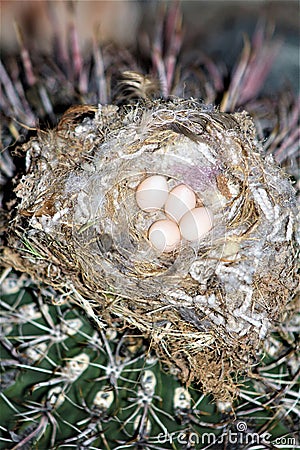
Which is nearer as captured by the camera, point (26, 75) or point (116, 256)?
point (116, 256)

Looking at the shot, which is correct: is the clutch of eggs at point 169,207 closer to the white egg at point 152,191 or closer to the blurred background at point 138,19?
the white egg at point 152,191

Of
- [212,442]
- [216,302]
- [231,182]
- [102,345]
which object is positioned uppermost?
Answer: [231,182]

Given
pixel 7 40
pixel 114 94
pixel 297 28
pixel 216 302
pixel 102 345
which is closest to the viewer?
pixel 216 302

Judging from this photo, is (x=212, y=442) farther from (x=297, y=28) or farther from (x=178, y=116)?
(x=297, y=28)

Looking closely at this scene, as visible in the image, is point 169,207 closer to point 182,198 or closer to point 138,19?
point 182,198

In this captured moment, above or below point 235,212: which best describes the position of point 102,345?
below

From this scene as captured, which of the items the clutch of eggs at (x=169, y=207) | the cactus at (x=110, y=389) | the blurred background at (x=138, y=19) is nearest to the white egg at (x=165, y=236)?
the clutch of eggs at (x=169, y=207)

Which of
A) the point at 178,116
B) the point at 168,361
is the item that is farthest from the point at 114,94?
the point at 168,361
